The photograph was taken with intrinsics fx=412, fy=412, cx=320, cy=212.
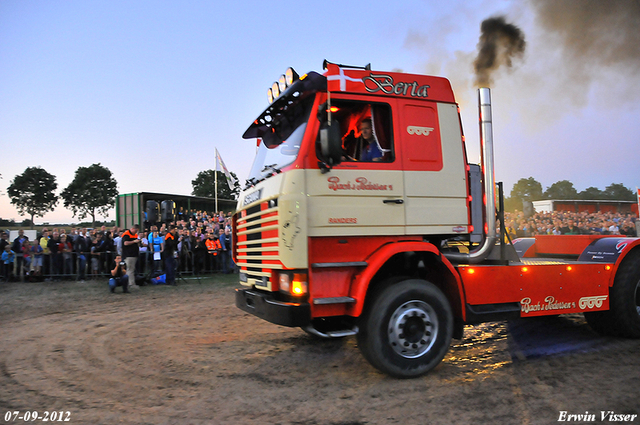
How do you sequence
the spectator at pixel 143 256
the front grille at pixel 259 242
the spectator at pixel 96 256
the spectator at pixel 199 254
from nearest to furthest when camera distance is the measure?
the front grille at pixel 259 242 → the spectator at pixel 143 256 → the spectator at pixel 96 256 → the spectator at pixel 199 254

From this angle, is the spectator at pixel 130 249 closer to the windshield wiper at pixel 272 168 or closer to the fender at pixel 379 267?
the windshield wiper at pixel 272 168

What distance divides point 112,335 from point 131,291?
5.62 m

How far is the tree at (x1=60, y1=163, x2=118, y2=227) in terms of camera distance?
198 feet

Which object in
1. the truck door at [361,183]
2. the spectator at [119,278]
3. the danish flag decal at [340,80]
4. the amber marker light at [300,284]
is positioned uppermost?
the danish flag decal at [340,80]

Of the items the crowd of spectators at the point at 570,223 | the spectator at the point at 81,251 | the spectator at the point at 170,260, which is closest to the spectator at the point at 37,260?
the spectator at the point at 81,251

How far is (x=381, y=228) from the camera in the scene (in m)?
4.44

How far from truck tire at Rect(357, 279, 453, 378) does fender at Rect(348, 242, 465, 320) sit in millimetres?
204

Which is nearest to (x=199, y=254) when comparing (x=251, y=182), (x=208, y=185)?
(x=251, y=182)

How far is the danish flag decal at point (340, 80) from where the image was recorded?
4.45 meters

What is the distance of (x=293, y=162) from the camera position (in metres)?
4.37

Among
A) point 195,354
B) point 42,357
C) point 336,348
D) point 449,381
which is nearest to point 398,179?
point 449,381

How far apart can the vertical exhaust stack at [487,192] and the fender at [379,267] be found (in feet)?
1.27

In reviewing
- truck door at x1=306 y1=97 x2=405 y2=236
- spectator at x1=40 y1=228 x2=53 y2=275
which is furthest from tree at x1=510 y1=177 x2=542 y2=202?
spectator at x1=40 y1=228 x2=53 y2=275

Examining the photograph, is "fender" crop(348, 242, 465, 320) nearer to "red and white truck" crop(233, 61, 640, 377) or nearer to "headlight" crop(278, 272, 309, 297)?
"red and white truck" crop(233, 61, 640, 377)
